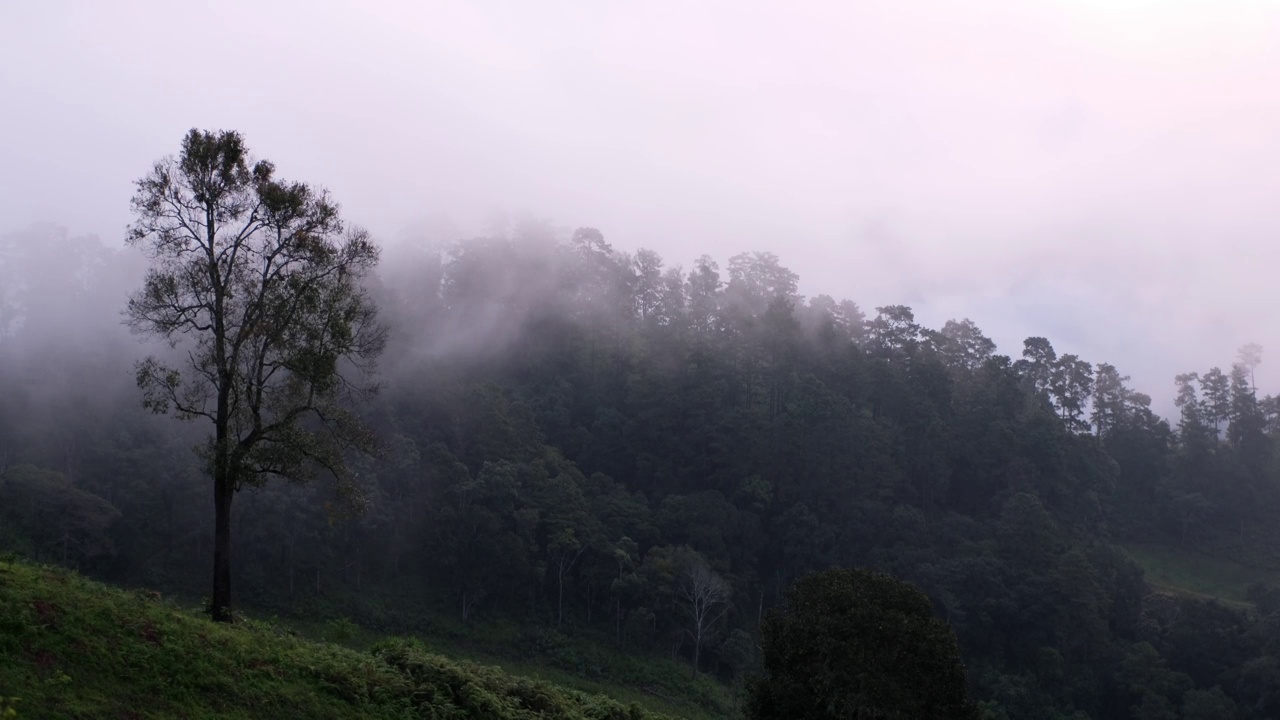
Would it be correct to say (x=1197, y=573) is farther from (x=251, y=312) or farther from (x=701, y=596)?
(x=251, y=312)

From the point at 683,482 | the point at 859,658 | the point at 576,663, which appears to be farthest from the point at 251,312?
the point at 683,482

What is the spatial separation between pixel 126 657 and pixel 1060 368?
7415 centimetres

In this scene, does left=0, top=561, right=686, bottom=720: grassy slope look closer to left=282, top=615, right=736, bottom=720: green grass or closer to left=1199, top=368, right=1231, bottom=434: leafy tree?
left=282, top=615, right=736, bottom=720: green grass

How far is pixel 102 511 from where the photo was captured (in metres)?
38.7

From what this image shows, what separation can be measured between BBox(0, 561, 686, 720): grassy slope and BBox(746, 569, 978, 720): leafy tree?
597 centimetres

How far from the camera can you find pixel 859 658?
19641 mm

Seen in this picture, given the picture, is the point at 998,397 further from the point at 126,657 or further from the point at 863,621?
the point at 126,657

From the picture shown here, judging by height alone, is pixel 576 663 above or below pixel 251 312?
below

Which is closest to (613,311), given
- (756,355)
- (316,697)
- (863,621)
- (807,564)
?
(756,355)

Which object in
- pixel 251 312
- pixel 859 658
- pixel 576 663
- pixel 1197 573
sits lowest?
pixel 576 663

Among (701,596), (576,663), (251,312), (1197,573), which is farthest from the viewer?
(1197,573)

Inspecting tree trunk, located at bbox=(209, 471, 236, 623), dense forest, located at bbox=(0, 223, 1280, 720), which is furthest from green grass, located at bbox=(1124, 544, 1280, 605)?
tree trunk, located at bbox=(209, 471, 236, 623)

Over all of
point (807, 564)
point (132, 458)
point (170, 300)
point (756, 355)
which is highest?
point (756, 355)

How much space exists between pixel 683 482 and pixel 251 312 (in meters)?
40.6
